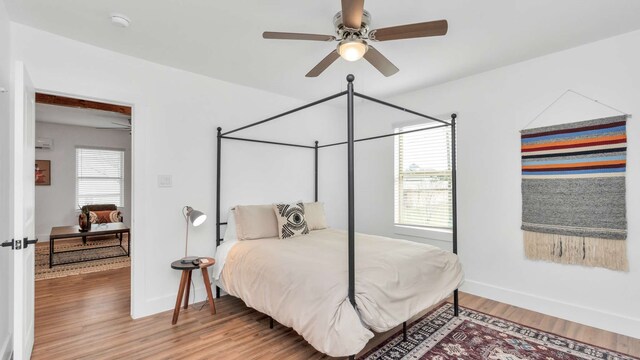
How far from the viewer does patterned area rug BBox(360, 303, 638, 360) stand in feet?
7.11

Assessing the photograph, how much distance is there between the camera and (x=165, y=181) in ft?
9.86

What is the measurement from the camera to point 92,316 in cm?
283

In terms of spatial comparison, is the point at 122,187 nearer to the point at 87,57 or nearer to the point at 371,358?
the point at 87,57

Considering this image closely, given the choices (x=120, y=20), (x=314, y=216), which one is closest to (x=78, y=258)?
(x=314, y=216)

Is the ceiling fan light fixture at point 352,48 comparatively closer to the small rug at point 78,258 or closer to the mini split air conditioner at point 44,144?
the small rug at point 78,258

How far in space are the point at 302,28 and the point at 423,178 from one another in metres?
2.43

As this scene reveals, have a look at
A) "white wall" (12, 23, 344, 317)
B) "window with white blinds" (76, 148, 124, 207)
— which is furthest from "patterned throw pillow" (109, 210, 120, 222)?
"white wall" (12, 23, 344, 317)

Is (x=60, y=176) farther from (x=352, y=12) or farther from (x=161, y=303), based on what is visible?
(x=352, y=12)

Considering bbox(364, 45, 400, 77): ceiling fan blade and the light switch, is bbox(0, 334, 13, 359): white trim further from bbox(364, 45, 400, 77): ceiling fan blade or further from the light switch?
bbox(364, 45, 400, 77): ceiling fan blade

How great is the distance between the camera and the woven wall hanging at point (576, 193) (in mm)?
2514

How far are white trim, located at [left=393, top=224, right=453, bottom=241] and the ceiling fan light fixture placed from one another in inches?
97.7

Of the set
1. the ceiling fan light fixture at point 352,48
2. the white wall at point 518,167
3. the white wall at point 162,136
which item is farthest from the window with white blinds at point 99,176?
the ceiling fan light fixture at point 352,48

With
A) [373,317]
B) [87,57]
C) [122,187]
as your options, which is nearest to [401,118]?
[373,317]

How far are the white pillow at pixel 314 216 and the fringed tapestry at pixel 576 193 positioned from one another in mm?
2160
